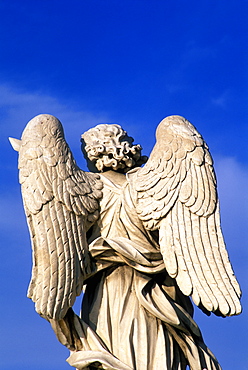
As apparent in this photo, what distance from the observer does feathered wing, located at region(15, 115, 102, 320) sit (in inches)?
438

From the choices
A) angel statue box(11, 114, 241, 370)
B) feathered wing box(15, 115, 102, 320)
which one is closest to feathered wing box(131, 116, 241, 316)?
angel statue box(11, 114, 241, 370)

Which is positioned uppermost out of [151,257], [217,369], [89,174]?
[89,174]

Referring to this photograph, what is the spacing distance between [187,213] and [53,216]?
126 cm

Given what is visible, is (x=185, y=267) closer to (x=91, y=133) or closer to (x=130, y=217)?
(x=130, y=217)

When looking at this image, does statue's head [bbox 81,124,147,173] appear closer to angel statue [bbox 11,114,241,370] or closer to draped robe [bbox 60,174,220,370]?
angel statue [bbox 11,114,241,370]

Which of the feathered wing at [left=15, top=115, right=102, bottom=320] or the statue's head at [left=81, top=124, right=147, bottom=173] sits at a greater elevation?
the statue's head at [left=81, top=124, right=147, bottom=173]

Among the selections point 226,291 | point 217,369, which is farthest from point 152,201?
point 217,369

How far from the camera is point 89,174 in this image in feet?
38.4

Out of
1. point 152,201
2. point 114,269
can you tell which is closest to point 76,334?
point 114,269

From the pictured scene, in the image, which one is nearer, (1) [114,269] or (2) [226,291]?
(2) [226,291]

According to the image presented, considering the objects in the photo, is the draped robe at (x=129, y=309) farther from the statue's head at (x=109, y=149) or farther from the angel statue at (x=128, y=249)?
the statue's head at (x=109, y=149)

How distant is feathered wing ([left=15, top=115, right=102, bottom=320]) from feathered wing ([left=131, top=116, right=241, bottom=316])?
64cm

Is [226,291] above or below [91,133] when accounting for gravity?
below

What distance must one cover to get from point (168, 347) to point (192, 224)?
1.27 metres
